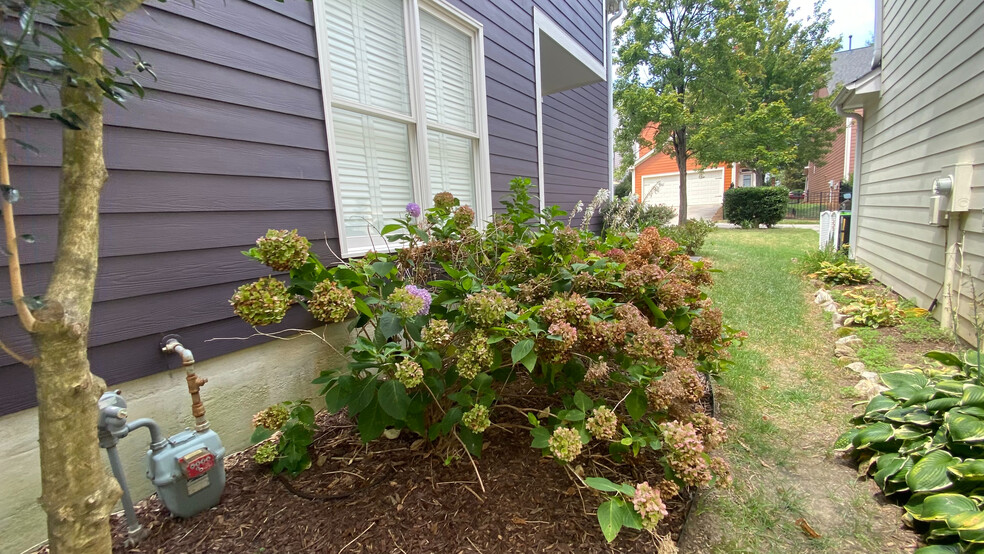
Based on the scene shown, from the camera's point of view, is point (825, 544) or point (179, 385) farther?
point (179, 385)

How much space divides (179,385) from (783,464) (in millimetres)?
2775

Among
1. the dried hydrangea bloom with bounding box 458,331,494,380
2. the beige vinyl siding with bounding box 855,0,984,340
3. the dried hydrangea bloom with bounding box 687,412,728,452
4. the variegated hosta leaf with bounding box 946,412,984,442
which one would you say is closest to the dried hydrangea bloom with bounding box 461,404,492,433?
the dried hydrangea bloom with bounding box 458,331,494,380

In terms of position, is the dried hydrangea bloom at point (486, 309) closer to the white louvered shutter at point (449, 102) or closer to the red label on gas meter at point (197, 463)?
the red label on gas meter at point (197, 463)

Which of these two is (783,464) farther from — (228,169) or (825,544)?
(228,169)

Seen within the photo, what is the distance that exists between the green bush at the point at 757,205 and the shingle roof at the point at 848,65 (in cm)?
1478

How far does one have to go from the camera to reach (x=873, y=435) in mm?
1838

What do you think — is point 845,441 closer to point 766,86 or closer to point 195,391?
point 195,391

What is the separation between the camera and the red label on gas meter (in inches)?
58.2

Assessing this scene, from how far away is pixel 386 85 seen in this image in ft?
9.17

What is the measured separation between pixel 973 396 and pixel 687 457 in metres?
1.34

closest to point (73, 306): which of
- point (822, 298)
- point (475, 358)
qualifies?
point (475, 358)

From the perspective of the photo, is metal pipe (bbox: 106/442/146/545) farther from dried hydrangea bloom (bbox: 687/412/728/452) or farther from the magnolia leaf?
dried hydrangea bloom (bbox: 687/412/728/452)

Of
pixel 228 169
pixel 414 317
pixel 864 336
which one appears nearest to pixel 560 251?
pixel 414 317

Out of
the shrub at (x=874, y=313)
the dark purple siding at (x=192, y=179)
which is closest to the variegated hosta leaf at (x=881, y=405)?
the shrub at (x=874, y=313)
